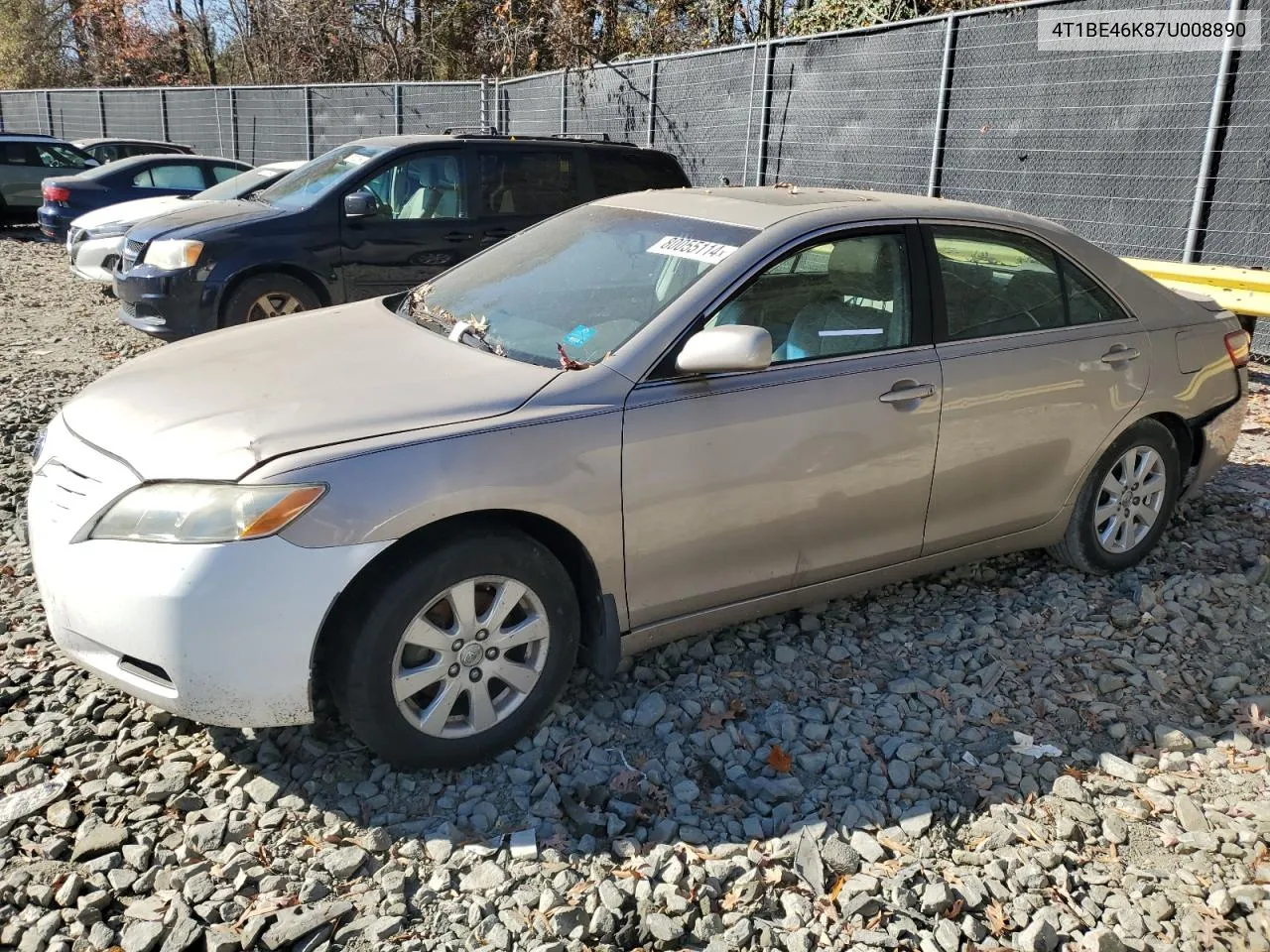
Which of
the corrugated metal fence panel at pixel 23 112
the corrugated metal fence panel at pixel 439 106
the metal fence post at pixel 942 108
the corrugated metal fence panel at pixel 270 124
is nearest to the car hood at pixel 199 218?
the metal fence post at pixel 942 108

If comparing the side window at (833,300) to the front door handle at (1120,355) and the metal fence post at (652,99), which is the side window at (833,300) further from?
the metal fence post at (652,99)

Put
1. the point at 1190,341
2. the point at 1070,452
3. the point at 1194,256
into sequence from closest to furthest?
the point at 1070,452 → the point at 1190,341 → the point at 1194,256

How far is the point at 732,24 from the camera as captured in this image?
18.1 m

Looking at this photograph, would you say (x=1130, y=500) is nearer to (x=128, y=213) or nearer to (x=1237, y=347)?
(x=1237, y=347)

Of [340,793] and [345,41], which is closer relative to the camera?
[340,793]

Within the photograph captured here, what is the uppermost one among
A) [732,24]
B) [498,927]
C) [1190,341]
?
[732,24]

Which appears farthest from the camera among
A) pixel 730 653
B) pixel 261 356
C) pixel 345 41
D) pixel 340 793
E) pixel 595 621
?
pixel 345 41

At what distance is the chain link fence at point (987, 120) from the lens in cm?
797

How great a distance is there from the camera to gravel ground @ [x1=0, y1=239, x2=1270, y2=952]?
106 inches

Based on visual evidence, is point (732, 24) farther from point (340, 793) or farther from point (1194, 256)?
point (340, 793)

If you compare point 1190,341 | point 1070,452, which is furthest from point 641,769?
point 1190,341

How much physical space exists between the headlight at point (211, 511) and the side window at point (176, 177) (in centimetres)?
1267

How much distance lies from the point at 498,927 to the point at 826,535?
1759 millimetres

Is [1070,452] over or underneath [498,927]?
over
